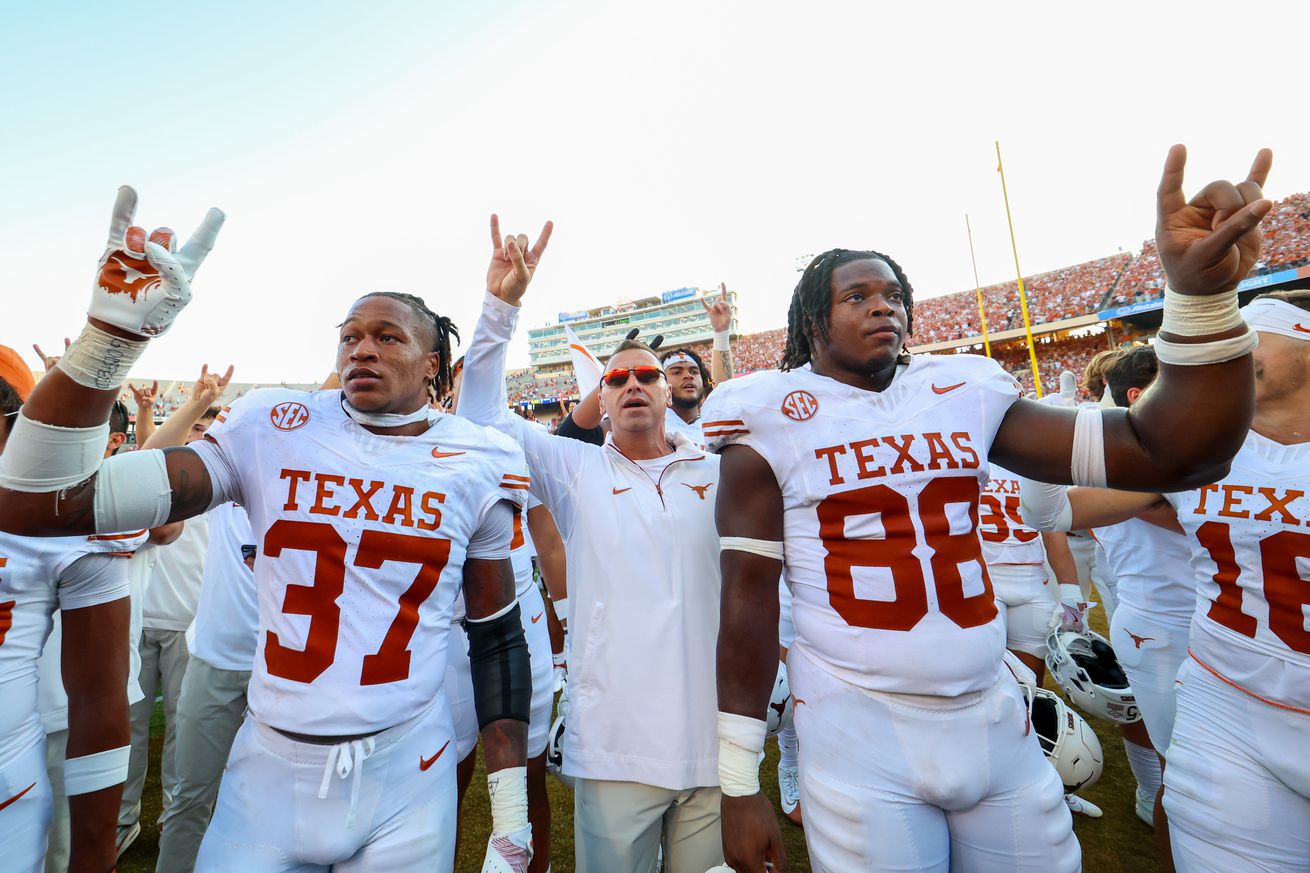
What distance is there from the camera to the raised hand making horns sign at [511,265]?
2760mm

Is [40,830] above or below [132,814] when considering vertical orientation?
above

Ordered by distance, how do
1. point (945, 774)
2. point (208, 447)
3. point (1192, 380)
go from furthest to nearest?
point (208, 447) → point (945, 774) → point (1192, 380)

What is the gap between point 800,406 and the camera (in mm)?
2002

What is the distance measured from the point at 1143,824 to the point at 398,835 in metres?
4.25

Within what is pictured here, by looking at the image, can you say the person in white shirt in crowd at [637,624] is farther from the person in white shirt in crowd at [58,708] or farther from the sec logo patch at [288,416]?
the person in white shirt in crowd at [58,708]

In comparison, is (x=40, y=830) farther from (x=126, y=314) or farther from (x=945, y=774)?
(x=945, y=774)

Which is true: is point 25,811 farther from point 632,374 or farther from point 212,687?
point 632,374

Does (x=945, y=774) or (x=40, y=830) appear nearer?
(x=945, y=774)

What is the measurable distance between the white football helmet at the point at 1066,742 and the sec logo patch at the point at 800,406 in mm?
1682

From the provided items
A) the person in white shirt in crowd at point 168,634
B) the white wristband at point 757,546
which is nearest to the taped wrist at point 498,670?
the white wristband at point 757,546

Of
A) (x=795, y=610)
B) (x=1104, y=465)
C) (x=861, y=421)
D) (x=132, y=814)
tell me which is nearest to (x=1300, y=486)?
(x=1104, y=465)

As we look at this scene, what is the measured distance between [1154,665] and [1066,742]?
905 mm

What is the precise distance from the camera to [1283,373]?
2291mm

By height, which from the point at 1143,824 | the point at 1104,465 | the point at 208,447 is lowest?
the point at 1143,824
